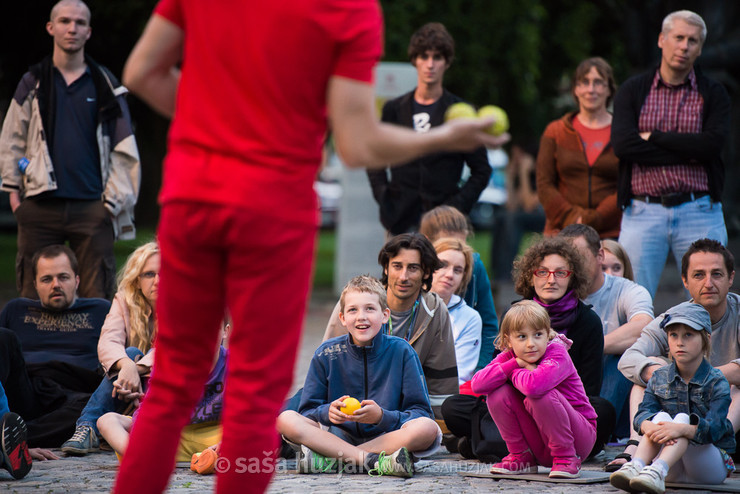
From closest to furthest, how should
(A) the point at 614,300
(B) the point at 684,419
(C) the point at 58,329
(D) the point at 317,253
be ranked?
(B) the point at 684,419 < (A) the point at 614,300 < (C) the point at 58,329 < (D) the point at 317,253

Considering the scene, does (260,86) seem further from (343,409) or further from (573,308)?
(573,308)

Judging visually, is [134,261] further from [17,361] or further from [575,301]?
[575,301]

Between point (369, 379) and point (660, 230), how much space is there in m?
2.36

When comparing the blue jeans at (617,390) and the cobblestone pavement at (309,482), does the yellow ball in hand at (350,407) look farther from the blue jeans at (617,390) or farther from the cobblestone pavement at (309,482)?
the blue jeans at (617,390)

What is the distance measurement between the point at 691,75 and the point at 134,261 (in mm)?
3745

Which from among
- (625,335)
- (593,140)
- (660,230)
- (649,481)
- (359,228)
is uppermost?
(593,140)

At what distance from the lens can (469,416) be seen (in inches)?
228

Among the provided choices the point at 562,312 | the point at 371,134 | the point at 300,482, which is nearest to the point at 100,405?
the point at 300,482

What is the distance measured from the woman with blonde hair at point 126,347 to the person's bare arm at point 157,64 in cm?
273

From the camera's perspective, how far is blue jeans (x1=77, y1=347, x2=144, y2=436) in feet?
19.3

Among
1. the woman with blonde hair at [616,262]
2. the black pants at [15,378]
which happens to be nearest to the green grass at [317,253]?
the black pants at [15,378]

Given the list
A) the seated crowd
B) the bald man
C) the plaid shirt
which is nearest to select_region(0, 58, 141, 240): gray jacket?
the bald man

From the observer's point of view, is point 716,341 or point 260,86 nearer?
point 260,86

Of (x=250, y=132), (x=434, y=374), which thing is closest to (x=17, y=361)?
(x=434, y=374)
